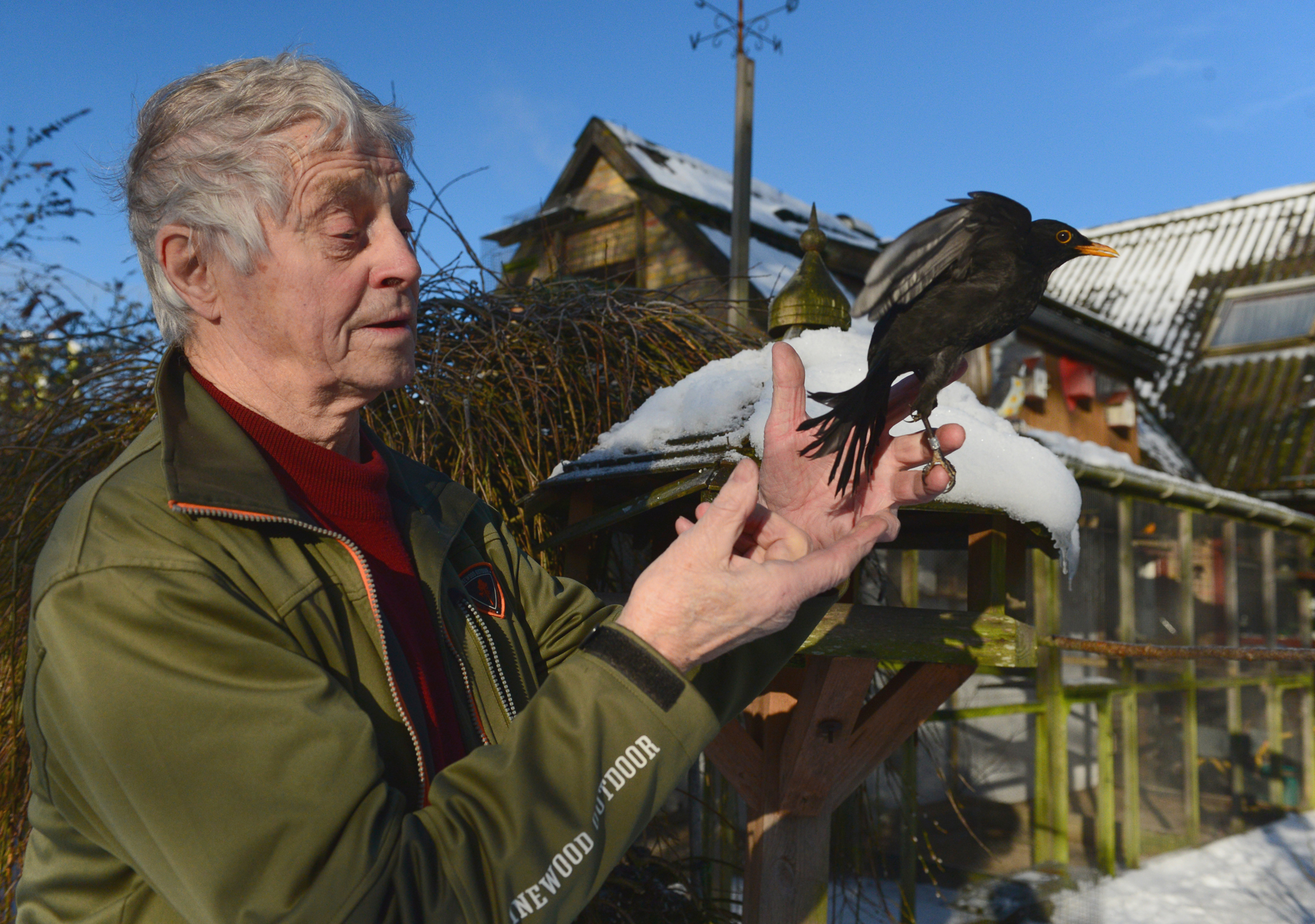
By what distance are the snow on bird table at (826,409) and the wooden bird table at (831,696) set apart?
77mm

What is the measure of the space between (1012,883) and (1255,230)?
11368mm

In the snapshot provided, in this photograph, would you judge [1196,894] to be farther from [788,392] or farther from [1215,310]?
[1215,310]

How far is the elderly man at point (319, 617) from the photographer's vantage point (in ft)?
2.94

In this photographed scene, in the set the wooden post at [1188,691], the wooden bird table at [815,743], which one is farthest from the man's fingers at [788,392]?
the wooden post at [1188,691]

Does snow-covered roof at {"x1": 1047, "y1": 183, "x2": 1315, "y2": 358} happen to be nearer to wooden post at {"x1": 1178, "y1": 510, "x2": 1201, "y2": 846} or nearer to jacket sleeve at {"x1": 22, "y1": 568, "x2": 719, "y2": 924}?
wooden post at {"x1": 1178, "y1": 510, "x2": 1201, "y2": 846}

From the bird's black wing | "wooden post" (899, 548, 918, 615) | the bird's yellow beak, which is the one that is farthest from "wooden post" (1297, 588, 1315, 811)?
the bird's black wing

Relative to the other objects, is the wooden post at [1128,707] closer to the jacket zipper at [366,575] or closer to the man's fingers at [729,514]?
the man's fingers at [729,514]

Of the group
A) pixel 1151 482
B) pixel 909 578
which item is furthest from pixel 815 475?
pixel 1151 482

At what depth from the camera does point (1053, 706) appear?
22.5ft

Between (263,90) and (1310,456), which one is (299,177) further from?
(1310,456)

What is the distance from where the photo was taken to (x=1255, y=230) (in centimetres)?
1355

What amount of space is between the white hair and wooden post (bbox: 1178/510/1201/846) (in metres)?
8.55

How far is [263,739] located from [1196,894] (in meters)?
7.72

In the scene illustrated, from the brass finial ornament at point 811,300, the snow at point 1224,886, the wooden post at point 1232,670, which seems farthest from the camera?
the wooden post at point 1232,670
